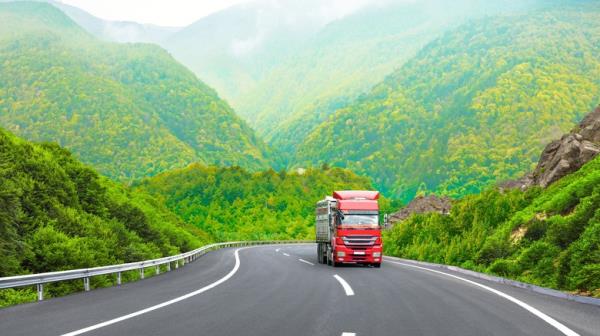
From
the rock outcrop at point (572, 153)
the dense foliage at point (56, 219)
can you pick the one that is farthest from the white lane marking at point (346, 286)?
the rock outcrop at point (572, 153)

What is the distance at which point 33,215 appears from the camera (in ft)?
75.5

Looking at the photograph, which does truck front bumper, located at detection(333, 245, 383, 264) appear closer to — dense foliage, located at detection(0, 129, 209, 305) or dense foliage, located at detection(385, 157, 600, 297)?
dense foliage, located at detection(385, 157, 600, 297)

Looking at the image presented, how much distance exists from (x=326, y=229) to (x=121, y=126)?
137445 millimetres

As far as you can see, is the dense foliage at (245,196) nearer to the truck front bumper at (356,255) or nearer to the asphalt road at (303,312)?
the truck front bumper at (356,255)

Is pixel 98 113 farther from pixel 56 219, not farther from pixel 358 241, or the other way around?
pixel 56 219

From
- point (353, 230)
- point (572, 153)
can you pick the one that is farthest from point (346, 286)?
point (572, 153)

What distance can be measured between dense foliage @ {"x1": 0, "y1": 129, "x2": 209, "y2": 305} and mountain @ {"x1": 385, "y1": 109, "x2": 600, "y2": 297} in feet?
47.5

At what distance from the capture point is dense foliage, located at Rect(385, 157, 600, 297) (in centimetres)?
1723

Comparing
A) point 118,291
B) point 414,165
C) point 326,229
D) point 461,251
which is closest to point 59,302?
point 118,291

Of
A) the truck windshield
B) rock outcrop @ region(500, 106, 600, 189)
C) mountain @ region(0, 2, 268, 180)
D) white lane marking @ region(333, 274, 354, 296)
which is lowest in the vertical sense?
white lane marking @ region(333, 274, 354, 296)

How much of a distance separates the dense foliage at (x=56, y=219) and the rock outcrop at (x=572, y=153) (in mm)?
21855

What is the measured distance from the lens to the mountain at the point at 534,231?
17469 millimetres

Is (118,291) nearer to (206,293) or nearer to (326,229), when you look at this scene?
(206,293)

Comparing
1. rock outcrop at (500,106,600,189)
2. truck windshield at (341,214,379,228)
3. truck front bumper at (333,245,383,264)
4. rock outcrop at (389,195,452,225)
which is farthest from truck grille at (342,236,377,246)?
rock outcrop at (389,195,452,225)
